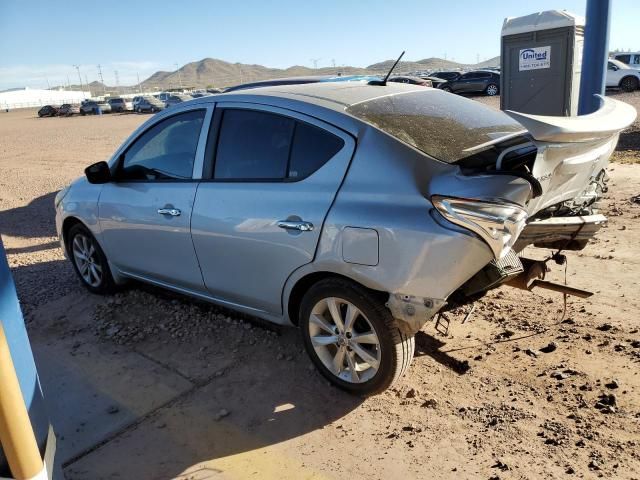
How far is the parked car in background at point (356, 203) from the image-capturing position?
2.76 meters

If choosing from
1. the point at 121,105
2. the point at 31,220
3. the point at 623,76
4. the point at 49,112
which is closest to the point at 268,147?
the point at 31,220

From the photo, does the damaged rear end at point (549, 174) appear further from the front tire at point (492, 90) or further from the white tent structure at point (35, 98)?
the white tent structure at point (35, 98)

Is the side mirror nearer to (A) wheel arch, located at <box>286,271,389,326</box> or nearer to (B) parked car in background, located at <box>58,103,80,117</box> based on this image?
(A) wheel arch, located at <box>286,271,389,326</box>

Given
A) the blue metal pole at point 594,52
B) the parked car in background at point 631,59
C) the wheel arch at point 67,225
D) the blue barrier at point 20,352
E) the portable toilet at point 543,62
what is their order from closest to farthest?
the blue barrier at point 20,352, the wheel arch at point 67,225, the blue metal pole at point 594,52, the portable toilet at point 543,62, the parked car in background at point 631,59

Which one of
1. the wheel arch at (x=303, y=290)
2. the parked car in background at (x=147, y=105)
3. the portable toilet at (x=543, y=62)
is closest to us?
the wheel arch at (x=303, y=290)

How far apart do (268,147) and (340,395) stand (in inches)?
64.4

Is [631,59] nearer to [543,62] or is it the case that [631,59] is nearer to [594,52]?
[543,62]

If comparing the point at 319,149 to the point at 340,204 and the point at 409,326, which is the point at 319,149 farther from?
the point at 409,326

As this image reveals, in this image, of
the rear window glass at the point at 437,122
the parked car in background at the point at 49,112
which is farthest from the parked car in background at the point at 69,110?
the rear window glass at the point at 437,122

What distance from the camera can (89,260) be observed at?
5.04m

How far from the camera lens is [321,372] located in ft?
11.3

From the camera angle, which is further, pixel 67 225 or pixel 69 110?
pixel 69 110

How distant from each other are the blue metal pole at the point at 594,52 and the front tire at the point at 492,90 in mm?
27342

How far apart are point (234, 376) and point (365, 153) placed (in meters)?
1.74
